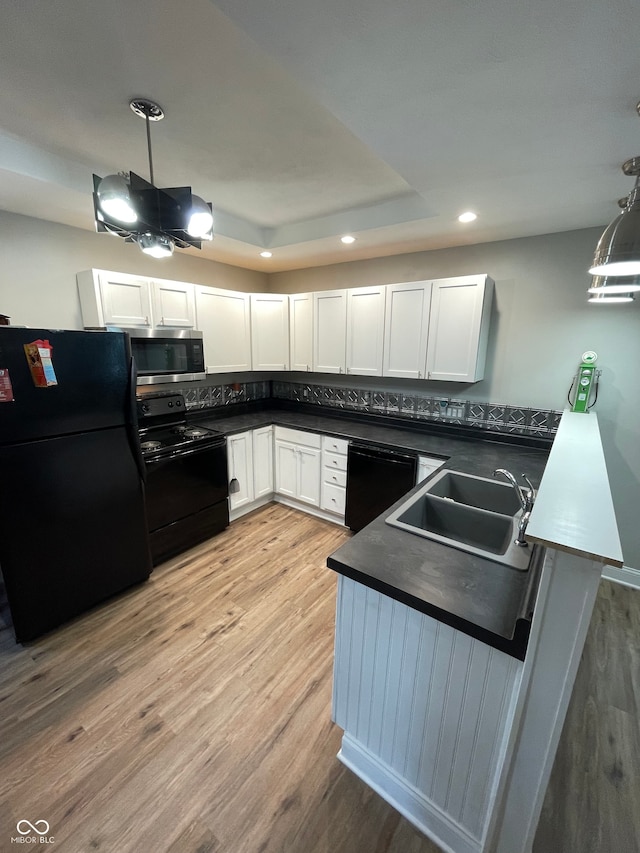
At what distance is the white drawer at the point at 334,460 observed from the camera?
3.08 metres

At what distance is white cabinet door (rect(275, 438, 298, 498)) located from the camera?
345 centimetres

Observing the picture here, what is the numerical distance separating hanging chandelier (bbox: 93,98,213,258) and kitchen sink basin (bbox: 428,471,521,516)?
1.83m

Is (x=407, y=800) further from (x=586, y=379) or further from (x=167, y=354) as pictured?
(x=167, y=354)

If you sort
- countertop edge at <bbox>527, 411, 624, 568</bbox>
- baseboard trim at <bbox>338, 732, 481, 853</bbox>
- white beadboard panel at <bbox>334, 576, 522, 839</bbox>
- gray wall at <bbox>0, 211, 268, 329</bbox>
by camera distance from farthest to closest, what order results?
gray wall at <bbox>0, 211, 268, 329</bbox> < baseboard trim at <bbox>338, 732, 481, 853</bbox> < white beadboard panel at <bbox>334, 576, 522, 839</bbox> < countertop edge at <bbox>527, 411, 624, 568</bbox>

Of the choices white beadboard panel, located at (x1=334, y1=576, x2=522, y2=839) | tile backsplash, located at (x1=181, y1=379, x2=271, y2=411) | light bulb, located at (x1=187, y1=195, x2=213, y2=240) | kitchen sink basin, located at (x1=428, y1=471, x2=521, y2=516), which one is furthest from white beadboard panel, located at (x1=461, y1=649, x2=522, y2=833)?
tile backsplash, located at (x1=181, y1=379, x2=271, y2=411)

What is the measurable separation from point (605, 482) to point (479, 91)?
1321 millimetres

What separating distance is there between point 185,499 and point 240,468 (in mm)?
622

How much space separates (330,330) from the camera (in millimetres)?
3338

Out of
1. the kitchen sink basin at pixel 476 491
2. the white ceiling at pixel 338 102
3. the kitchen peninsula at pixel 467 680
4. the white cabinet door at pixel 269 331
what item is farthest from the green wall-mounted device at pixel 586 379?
the white cabinet door at pixel 269 331

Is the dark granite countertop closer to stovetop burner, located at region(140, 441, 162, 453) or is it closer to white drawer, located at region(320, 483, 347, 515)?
white drawer, located at region(320, 483, 347, 515)

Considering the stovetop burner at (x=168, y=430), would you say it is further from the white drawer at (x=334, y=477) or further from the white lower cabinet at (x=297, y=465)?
the white drawer at (x=334, y=477)

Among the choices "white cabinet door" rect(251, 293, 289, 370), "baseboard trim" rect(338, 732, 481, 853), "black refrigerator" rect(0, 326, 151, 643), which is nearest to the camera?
"baseboard trim" rect(338, 732, 481, 853)

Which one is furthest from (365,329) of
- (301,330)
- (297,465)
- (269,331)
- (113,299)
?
(113,299)

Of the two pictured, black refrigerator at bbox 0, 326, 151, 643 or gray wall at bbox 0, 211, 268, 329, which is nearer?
black refrigerator at bbox 0, 326, 151, 643
